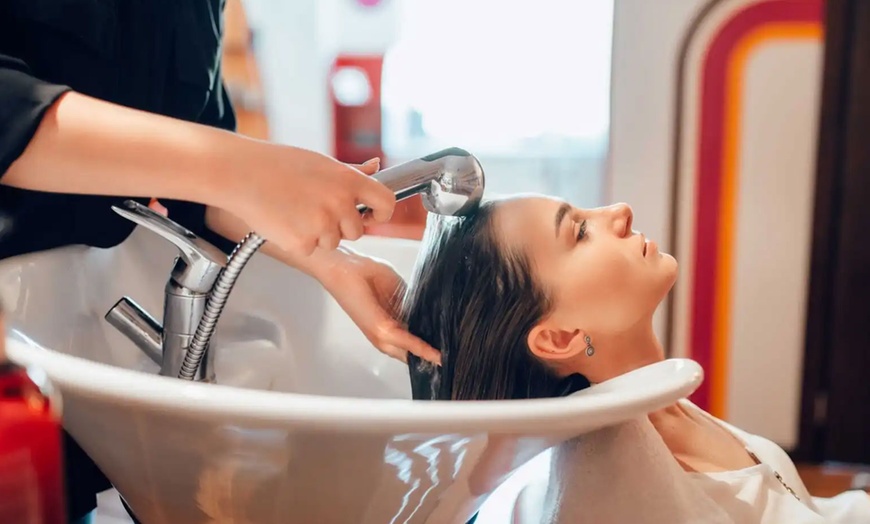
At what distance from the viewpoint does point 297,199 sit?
501mm

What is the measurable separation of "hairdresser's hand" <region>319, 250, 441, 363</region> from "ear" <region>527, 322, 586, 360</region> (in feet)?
0.30

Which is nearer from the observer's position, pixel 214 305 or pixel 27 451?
pixel 27 451

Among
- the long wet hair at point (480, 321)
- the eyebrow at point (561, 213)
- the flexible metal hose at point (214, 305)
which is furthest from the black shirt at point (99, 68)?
the eyebrow at point (561, 213)

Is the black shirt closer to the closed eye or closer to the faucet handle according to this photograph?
the faucet handle

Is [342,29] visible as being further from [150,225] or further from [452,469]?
[452,469]

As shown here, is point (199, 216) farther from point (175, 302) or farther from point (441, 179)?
point (441, 179)

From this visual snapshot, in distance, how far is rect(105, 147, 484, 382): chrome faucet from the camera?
1.98ft

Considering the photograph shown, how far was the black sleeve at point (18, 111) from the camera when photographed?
459 mm

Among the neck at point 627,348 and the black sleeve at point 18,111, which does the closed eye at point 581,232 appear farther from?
the black sleeve at point 18,111

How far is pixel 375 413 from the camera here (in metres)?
0.40

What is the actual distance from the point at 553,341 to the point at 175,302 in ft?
1.08

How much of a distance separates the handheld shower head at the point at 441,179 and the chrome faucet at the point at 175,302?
0.15 meters

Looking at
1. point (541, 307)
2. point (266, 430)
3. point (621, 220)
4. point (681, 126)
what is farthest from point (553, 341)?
point (681, 126)

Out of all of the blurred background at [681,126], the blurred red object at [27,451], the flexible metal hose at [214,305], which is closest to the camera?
the blurred red object at [27,451]
